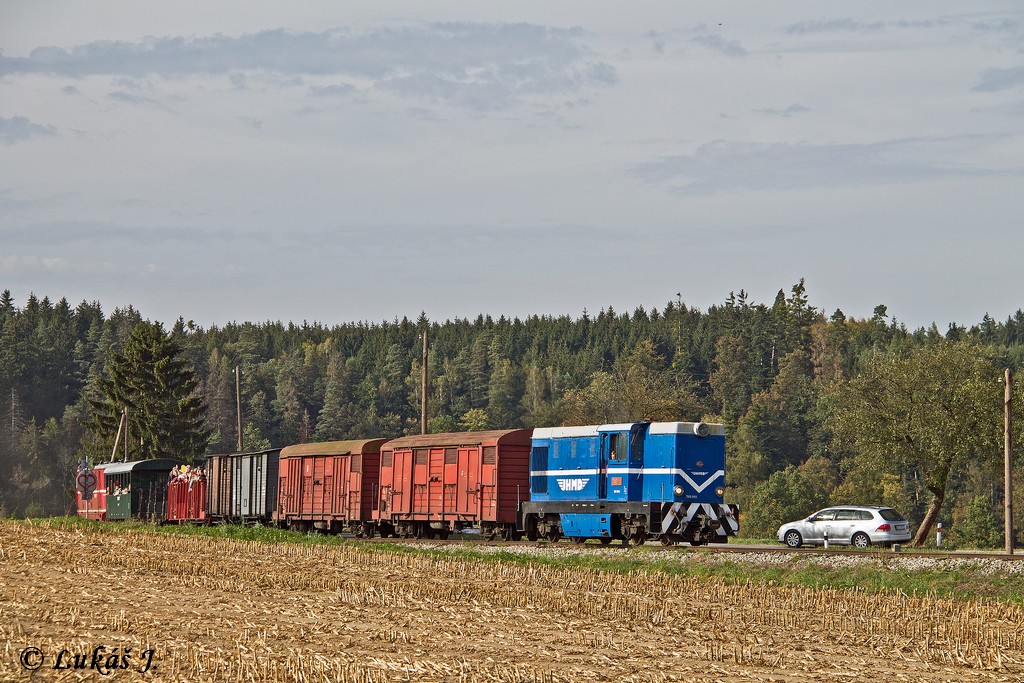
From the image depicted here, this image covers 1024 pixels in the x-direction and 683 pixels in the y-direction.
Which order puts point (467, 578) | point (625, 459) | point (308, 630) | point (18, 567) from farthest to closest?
point (625, 459) → point (18, 567) → point (467, 578) → point (308, 630)

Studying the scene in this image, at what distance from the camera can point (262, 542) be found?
127 feet

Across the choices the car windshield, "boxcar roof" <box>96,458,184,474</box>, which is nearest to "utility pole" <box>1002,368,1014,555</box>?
the car windshield

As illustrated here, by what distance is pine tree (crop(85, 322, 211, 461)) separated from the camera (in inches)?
4065

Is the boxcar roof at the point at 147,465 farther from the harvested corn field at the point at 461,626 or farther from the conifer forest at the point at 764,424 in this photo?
the harvested corn field at the point at 461,626

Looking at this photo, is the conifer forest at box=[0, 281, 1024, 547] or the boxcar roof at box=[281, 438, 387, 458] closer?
the boxcar roof at box=[281, 438, 387, 458]

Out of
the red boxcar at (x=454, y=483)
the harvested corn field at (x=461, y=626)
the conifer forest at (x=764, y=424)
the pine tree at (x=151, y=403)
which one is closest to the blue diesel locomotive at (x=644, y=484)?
the red boxcar at (x=454, y=483)

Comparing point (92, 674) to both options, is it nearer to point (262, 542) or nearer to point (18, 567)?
point (18, 567)

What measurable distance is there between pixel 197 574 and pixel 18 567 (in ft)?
16.6

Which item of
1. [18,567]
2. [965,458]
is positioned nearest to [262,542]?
[18,567]

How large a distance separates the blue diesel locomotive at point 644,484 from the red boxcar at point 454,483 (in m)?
2.02

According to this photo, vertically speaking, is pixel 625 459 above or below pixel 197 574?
above

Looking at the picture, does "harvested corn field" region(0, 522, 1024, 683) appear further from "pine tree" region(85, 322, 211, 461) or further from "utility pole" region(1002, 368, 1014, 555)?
"pine tree" region(85, 322, 211, 461)

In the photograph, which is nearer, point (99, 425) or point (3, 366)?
point (99, 425)

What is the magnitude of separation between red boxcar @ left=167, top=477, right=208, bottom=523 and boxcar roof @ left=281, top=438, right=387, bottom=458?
26.7 feet
